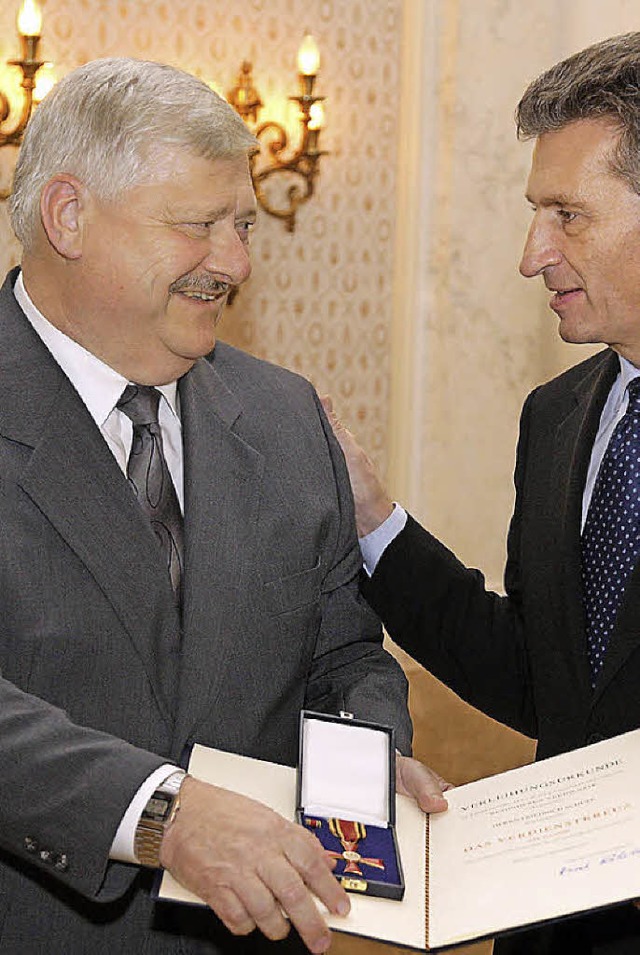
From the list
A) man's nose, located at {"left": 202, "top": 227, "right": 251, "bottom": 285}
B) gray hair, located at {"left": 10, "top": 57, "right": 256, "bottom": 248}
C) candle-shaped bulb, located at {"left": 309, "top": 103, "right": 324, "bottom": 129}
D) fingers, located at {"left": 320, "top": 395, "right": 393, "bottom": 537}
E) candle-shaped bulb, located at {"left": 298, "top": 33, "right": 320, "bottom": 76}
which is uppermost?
candle-shaped bulb, located at {"left": 298, "top": 33, "right": 320, "bottom": 76}

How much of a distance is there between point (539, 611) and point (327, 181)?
340cm

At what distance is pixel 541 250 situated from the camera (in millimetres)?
2213

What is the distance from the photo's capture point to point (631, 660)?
209 centimetres

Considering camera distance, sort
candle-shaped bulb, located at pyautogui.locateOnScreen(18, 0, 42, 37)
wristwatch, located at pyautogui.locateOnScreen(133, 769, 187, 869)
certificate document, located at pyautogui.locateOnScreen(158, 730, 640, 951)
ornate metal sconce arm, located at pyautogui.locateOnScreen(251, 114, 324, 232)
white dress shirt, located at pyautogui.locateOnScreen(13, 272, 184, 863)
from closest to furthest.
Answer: certificate document, located at pyautogui.locateOnScreen(158, 730, 640, 951) < wristwatch, located at pyautogui.locateOnScreen(133, 769, 187, 869) < white dress shirt, located at pyautogui.locateOnScreen(13, 272, 184, 863) < candle-shaped bulb, located at pyautogui.locateOnScreen(18, 0, 42, 37) < ornate metal sconce arm, located at pyautogui.locateOnScreen(251, 114, 324, 232)

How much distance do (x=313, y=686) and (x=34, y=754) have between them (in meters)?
0.63

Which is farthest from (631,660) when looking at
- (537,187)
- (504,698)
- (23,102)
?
(23,102)

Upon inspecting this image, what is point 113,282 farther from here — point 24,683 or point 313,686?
point 313,686

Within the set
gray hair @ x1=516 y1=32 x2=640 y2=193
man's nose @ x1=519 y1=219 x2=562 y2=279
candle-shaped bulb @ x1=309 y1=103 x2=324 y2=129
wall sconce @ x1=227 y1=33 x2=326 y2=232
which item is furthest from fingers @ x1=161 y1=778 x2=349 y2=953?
candle-shaped bulb @ x1=309 y1=103 x2=324 y2=129

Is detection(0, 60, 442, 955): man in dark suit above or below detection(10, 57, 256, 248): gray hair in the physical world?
below

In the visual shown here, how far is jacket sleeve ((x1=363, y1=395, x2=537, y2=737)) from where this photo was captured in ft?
8.16

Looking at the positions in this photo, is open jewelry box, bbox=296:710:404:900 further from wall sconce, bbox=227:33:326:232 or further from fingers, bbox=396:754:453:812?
wall sconce, bbox=227:33:326:232

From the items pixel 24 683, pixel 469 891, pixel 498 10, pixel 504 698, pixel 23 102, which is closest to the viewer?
pixel 469 891

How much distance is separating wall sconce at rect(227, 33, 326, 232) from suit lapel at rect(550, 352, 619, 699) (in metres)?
2.85
